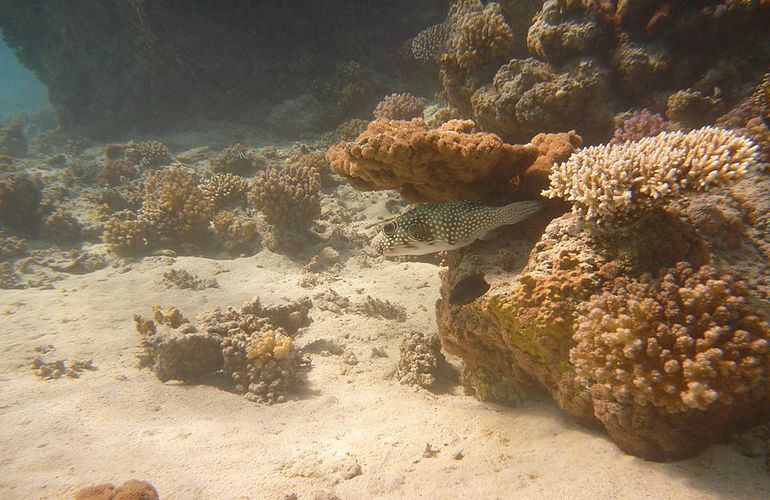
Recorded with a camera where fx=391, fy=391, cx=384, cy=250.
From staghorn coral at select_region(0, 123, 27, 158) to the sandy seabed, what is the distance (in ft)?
68.8

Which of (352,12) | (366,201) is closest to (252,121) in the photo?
(352,12)

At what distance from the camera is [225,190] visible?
10.5 m

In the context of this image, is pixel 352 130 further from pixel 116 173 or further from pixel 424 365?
pixel 424 365

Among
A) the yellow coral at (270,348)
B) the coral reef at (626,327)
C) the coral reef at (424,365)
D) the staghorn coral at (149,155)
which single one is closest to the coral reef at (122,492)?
the yellow coral at (270,348)

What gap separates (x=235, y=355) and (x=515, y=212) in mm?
4279

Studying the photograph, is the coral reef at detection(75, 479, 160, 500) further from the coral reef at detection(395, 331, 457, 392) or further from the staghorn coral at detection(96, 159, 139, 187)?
the staghorn coral at detection(96, 159, 139, 187)

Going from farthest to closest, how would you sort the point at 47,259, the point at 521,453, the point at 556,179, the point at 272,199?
1. the point at 47,259
2. the point at 272,199
3. the point at 556,179
4. the point at 521,453

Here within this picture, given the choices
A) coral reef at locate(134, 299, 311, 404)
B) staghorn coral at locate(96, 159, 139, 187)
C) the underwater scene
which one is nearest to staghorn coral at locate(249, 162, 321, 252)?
the underwater scene

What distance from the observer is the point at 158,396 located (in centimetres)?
507

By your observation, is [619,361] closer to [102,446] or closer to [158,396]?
[102,446]

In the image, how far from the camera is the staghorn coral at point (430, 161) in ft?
13.5

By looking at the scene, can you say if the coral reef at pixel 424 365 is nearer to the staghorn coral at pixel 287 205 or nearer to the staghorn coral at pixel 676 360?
the staghorn coral at pixel 676 360

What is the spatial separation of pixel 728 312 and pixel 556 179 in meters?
1.75

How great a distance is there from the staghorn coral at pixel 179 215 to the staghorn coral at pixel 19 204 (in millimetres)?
4039
